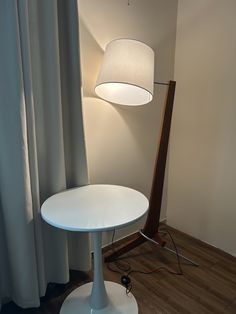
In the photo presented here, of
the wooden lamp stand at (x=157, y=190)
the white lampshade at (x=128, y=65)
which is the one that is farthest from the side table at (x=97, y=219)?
the white lampshade at (x=128, y=65)

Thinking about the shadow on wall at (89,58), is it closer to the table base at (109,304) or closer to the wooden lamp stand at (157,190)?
the wooden lamp stand at (157,190)

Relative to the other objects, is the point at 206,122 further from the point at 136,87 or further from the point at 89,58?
the point at 89,58

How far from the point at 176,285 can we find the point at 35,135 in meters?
1.32

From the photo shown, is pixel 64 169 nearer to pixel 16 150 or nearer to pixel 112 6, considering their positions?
pixel 16 150

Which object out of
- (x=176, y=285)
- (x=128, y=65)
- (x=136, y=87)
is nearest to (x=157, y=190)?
(x=176, y=285)

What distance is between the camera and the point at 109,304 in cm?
147

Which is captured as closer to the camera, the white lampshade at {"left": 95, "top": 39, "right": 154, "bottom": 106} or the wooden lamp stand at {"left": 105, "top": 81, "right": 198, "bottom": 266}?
the white lampshade at {"left": 95, "top": 39, "right": 154, "bottom": 106}

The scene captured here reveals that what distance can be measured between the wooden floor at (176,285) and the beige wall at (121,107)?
421mm

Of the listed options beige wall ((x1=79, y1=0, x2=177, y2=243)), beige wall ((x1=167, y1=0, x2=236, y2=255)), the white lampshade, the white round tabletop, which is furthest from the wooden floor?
the white lampshade

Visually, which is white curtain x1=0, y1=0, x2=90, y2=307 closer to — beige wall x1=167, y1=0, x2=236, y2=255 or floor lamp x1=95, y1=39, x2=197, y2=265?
floor lamp x1=95, y1=39, x2=197, y2=265

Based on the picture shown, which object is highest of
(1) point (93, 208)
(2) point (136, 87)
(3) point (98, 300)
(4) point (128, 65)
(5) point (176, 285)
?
(4) point (128, 65)

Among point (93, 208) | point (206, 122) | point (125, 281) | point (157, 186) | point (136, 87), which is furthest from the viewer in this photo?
point (206, 122)

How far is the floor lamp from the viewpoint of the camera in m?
1.43

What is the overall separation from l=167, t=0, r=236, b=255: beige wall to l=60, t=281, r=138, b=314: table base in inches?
37.0
